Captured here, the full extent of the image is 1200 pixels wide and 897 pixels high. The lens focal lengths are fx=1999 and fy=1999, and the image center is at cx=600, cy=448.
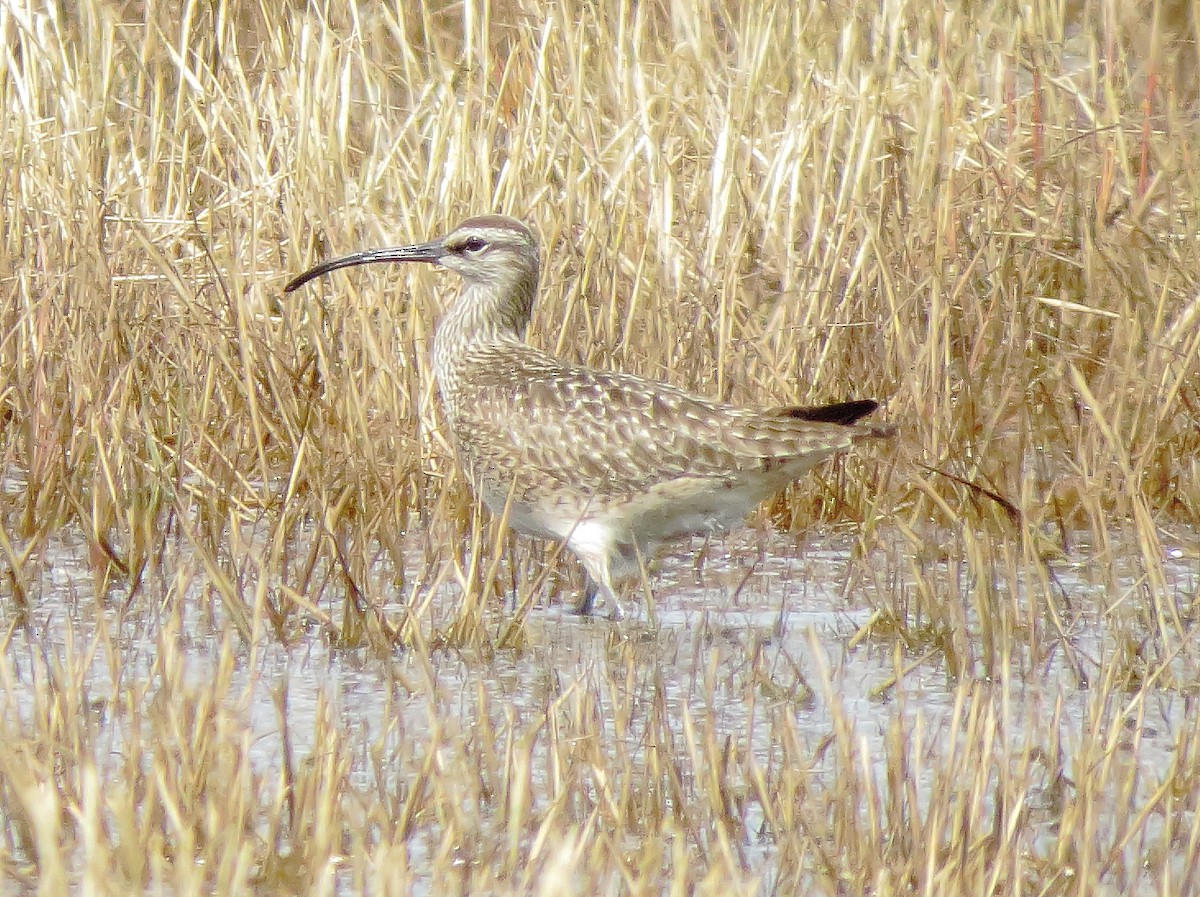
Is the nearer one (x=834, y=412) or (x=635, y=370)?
(x=834, y=412)

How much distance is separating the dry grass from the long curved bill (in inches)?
5.9

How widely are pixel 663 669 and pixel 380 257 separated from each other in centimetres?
171

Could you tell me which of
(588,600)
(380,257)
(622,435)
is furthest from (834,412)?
(380,257)

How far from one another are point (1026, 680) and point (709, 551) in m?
1.66

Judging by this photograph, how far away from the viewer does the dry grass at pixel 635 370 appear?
329 centimetres

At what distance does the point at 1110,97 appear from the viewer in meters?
6.55

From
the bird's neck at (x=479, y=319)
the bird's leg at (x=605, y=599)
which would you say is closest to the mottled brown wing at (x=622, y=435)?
the bird's leg at (x=605, y=599)

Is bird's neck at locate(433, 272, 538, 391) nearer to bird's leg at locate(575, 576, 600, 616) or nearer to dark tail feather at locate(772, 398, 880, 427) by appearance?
bird's leg at locate(575, 576, 600, 616)

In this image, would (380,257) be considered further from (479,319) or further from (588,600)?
(588,600)

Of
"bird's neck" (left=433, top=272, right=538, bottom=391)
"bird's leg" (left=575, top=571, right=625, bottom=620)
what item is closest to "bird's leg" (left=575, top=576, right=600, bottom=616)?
"bird's leg" (left=575, top=571, right=625, bottom=620)

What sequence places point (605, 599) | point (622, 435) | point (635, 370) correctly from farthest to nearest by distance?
point (635, 370) < point (605, 599) < point (622, 435)

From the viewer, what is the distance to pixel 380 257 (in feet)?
18.7

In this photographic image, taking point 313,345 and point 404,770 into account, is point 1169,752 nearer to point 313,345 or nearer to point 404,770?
point 404,770

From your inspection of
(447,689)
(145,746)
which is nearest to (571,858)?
(145,746)
